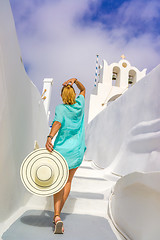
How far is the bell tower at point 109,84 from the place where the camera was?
429 inches

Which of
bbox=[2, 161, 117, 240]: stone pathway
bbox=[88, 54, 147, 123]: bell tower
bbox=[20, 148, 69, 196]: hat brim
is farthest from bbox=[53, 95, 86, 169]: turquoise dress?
bbox=[88, 54, 147, 123]: bell tower

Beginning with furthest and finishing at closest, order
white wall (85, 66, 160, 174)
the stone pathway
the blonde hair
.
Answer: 1. white wall (85, 66, 160, 174)
2. the blonde hair
3. the stone pathway

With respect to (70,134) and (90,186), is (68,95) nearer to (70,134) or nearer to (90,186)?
(70,134)

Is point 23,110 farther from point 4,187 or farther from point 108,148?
point 108,148

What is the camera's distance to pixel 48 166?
1.38 m

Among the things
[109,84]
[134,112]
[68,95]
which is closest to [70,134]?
[68,95]

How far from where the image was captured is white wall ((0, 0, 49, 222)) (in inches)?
51.3

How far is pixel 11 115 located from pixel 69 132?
0.51 metres

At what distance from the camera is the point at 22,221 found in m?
1.51

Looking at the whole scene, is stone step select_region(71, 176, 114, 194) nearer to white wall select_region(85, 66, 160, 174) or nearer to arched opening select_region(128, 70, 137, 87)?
white wall select_region(85, 66, 160, 174)

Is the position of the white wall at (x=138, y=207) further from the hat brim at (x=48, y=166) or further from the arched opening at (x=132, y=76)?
the arched opening at (x=132, y=76)

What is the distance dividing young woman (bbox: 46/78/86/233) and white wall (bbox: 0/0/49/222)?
35cm

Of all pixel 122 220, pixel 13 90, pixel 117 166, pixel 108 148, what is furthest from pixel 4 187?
pixel 108 148

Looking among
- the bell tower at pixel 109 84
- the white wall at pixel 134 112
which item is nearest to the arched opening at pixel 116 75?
the bell tower at pixel 109 84
